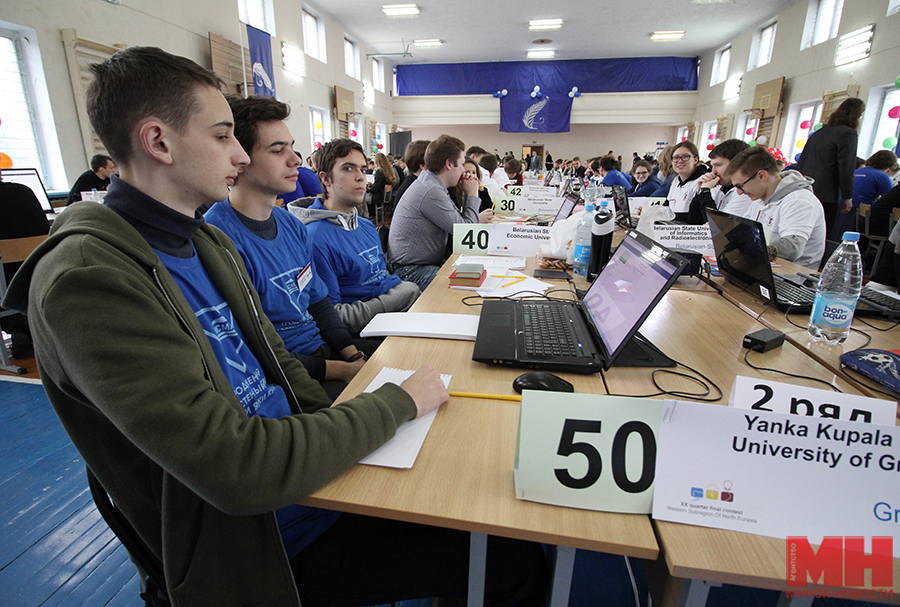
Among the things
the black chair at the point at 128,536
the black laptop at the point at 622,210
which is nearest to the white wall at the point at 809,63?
the black laptop at the point at 622,210

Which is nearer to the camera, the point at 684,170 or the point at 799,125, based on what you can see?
the point at 684,170

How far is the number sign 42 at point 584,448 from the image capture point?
635 millimetres

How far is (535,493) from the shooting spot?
0.64m

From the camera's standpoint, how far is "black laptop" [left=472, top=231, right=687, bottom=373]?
3.07 feet

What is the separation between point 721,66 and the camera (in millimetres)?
10867

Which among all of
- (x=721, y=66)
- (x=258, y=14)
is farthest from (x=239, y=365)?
(x=721, y=66)

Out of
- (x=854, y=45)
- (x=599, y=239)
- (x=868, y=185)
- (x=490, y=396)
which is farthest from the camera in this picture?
(x=854, y=45)

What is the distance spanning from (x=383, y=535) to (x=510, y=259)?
5.20ft

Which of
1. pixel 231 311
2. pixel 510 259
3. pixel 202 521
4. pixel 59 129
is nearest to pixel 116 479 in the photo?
pixel 202 521

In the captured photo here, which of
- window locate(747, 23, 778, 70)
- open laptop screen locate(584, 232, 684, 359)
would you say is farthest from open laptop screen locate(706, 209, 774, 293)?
window locate(747, 23, 778, 70)

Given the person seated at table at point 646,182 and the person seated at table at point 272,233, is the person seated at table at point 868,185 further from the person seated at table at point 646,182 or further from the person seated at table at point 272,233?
the person seated at table at point 272,233

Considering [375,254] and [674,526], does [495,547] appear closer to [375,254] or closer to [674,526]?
[674,526]

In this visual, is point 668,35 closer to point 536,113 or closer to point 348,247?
point 536,113

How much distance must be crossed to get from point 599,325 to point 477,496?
64 cm
